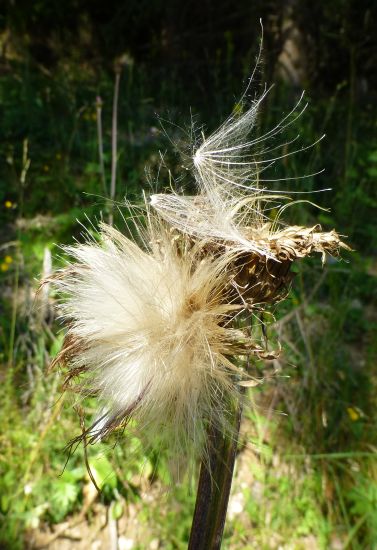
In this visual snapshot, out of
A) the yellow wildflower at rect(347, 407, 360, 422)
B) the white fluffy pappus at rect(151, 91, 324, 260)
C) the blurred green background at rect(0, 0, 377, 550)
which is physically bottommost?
the yellow wildflower at rect(347, 407, 360, 422)

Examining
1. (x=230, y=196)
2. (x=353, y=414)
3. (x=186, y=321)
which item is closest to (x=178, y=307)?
(x=186, y=321)

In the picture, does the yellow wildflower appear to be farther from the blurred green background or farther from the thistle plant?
the thistle plant

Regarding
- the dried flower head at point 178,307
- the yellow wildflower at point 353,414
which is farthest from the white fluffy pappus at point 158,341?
the yellow wildflower at point 353,414

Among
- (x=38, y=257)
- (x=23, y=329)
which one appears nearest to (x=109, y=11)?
(x=38, y=257)

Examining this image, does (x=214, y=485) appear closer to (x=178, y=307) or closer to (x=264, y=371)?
(x=178, y=307)

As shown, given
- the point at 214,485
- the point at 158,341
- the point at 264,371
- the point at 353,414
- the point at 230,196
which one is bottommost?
the point at 353,414

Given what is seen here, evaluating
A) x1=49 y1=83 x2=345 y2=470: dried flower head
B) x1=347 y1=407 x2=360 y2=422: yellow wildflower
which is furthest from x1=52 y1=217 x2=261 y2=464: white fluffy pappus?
x1=347 y1=407 x2=360 y2=422: yellow wildflower
